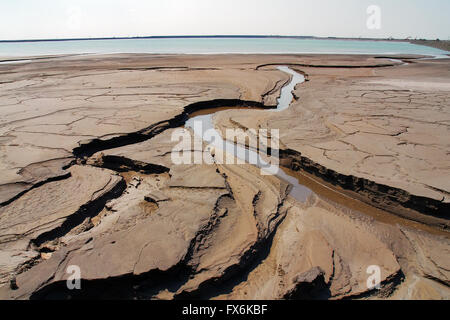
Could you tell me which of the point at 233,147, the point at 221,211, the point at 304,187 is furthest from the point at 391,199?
the point at 233,147

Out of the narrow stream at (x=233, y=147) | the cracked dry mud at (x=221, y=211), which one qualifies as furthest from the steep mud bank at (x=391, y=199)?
the narrow stream at (x=233, y=147)

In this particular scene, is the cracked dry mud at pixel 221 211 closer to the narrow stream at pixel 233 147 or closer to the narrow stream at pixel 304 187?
the narrow stream at pixel 304 187

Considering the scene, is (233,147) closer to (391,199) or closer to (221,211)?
(221,211)

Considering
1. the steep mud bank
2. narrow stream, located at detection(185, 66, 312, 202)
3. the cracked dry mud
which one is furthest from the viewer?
narrow stream, located at detection(185, 66, 312, 202)

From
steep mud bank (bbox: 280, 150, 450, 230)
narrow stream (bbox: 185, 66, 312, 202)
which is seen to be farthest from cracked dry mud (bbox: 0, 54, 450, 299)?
narrow stream (bbox: 185, 66, 312, 202)

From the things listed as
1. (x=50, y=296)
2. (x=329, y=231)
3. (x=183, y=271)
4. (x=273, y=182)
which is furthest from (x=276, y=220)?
(x=50, y=296)

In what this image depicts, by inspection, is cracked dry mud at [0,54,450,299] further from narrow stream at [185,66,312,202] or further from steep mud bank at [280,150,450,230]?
narrow stream at [185,66,312,202]

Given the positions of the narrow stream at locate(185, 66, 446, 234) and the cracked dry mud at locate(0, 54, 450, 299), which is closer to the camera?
the cracked dry mud at locate(0, 54, 450, 299)
